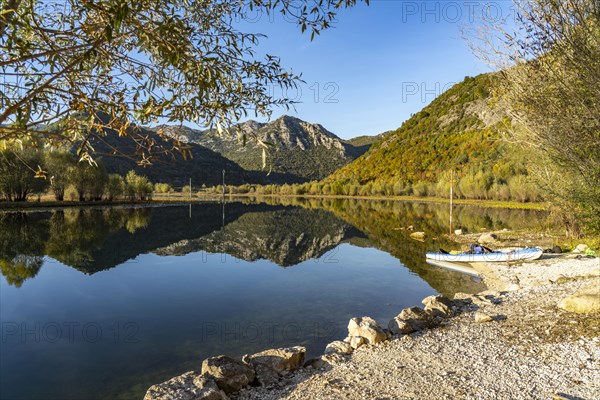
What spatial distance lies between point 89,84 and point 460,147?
4248 inches

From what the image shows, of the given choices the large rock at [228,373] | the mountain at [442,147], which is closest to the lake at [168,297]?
the large rock at [228,373]

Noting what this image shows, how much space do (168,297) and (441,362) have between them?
12.4 m

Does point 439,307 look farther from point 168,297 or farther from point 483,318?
point 168,297

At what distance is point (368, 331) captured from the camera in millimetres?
9414

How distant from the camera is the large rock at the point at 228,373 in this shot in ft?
23.2

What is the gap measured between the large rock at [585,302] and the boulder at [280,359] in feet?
25.6

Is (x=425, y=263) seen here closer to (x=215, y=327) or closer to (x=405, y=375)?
(x=215, y=327)

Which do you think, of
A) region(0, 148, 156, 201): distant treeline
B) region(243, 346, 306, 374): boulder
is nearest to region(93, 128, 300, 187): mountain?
region(0, 148, 156, 201): distant treeline

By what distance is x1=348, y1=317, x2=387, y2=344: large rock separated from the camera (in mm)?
9281

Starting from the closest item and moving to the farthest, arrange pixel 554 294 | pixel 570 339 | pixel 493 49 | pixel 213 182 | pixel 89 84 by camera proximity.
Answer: pixel 89 84 → pixel 570 339 → pixel 493 49 → pixel 554 294 → pixel 213 182

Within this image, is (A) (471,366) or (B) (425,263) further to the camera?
(B) (425,263)

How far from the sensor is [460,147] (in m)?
100

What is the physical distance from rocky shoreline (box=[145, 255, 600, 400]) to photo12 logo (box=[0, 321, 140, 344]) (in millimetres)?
5560

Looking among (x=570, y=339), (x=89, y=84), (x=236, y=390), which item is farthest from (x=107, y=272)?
(x=570, y=339)
